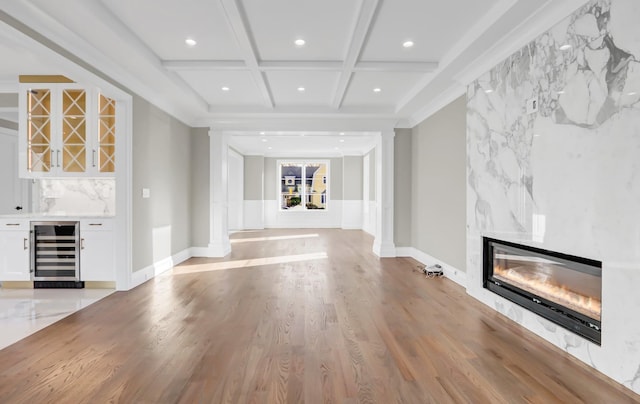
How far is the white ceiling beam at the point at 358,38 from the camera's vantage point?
277 cm

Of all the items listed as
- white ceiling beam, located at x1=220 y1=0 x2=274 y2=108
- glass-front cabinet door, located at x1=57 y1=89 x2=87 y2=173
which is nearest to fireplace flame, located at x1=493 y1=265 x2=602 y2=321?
white ceiling beam, located at x1=220 y1=0 x2=274 y2=108

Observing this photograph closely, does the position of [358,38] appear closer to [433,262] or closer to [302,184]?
[433,262]

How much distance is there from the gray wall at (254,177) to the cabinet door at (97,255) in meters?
7.20

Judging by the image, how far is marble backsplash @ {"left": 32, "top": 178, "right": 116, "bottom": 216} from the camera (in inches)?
181

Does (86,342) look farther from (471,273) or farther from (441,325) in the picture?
(471,273)

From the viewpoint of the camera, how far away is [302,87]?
4766mm

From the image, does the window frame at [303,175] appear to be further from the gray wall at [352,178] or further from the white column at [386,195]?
the white column at [386,195]

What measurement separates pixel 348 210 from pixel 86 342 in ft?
30.1

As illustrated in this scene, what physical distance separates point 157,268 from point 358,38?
402 cm

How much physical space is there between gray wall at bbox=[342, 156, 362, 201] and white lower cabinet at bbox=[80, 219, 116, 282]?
800cm

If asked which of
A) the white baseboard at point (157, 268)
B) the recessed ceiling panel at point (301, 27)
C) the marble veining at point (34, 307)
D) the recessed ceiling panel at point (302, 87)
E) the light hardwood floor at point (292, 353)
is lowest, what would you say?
the marble veining at point (34, 307)

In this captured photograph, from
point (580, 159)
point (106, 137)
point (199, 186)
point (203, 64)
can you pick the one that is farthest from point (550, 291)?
point (199, 186)

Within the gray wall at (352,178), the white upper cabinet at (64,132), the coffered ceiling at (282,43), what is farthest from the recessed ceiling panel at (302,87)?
the gray wall at (352,178)

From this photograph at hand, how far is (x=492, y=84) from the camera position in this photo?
3459 millimetres
